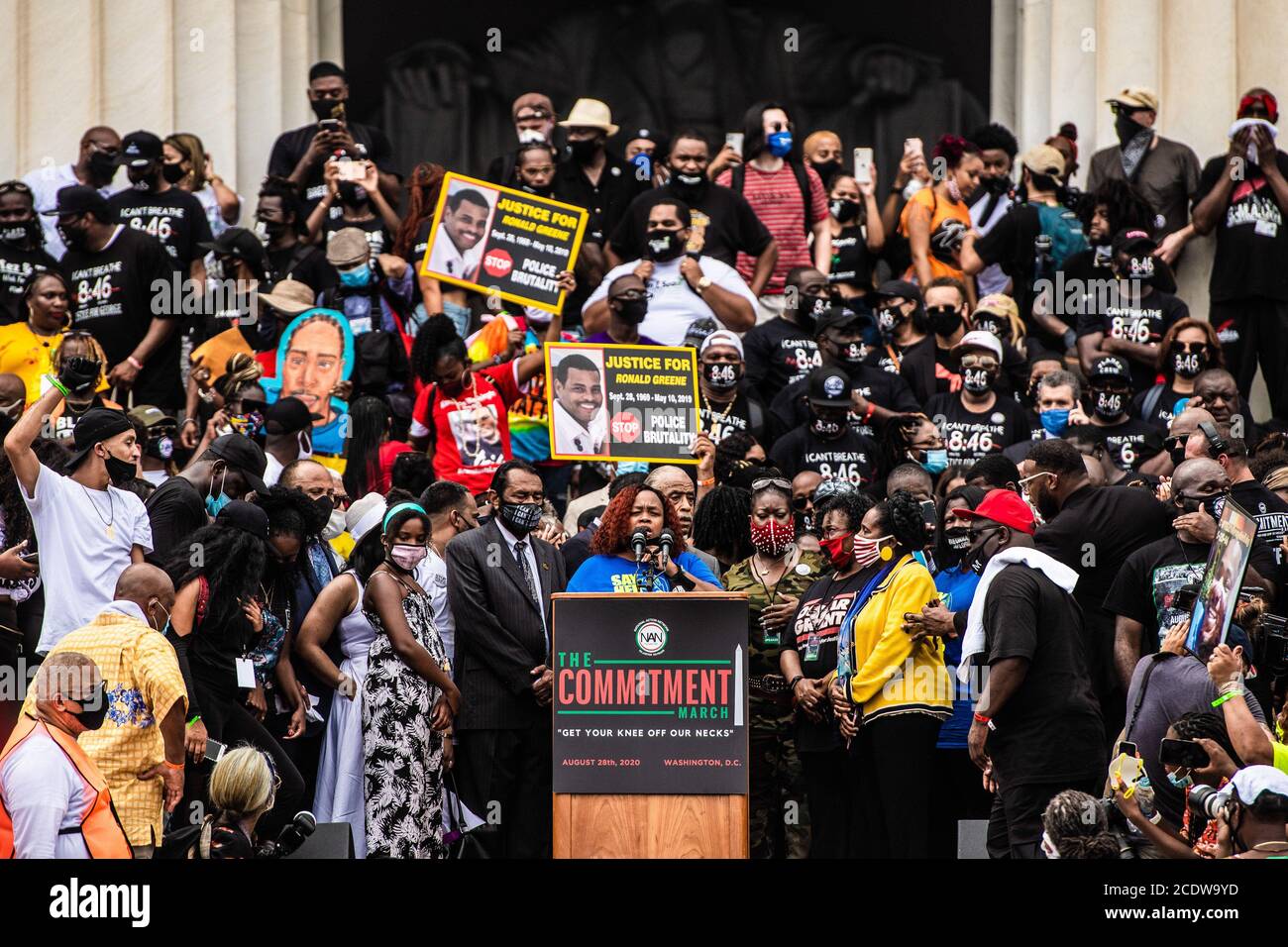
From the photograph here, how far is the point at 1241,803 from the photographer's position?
852cm

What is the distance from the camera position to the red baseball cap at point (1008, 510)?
38.3ft

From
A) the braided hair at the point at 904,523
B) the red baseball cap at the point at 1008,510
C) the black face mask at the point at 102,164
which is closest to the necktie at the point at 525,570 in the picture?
the braided hair at the point at 904,523

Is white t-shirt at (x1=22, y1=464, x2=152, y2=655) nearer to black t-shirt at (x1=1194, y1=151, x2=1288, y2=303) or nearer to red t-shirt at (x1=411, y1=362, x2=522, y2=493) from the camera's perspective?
red t-shirt at (x1=411, y1=362, x2=522, y2=493)

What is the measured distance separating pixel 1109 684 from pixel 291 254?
24.4ft

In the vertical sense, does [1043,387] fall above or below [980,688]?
above

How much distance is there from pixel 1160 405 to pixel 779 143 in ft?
12.7

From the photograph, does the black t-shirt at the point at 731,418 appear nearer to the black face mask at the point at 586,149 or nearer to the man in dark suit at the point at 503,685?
the man in dark suit at the point at 503,685

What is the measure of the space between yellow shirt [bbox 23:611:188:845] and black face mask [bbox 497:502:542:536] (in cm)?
265

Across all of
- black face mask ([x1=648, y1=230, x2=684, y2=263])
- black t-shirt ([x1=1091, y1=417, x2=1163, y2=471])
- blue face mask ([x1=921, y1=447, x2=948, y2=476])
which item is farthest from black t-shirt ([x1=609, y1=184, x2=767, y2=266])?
black t-shirt ([x1=1091, y1=417, x2=1163, y2=471])

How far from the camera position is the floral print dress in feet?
38.0

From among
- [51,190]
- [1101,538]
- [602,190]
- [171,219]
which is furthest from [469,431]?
[51,190]
